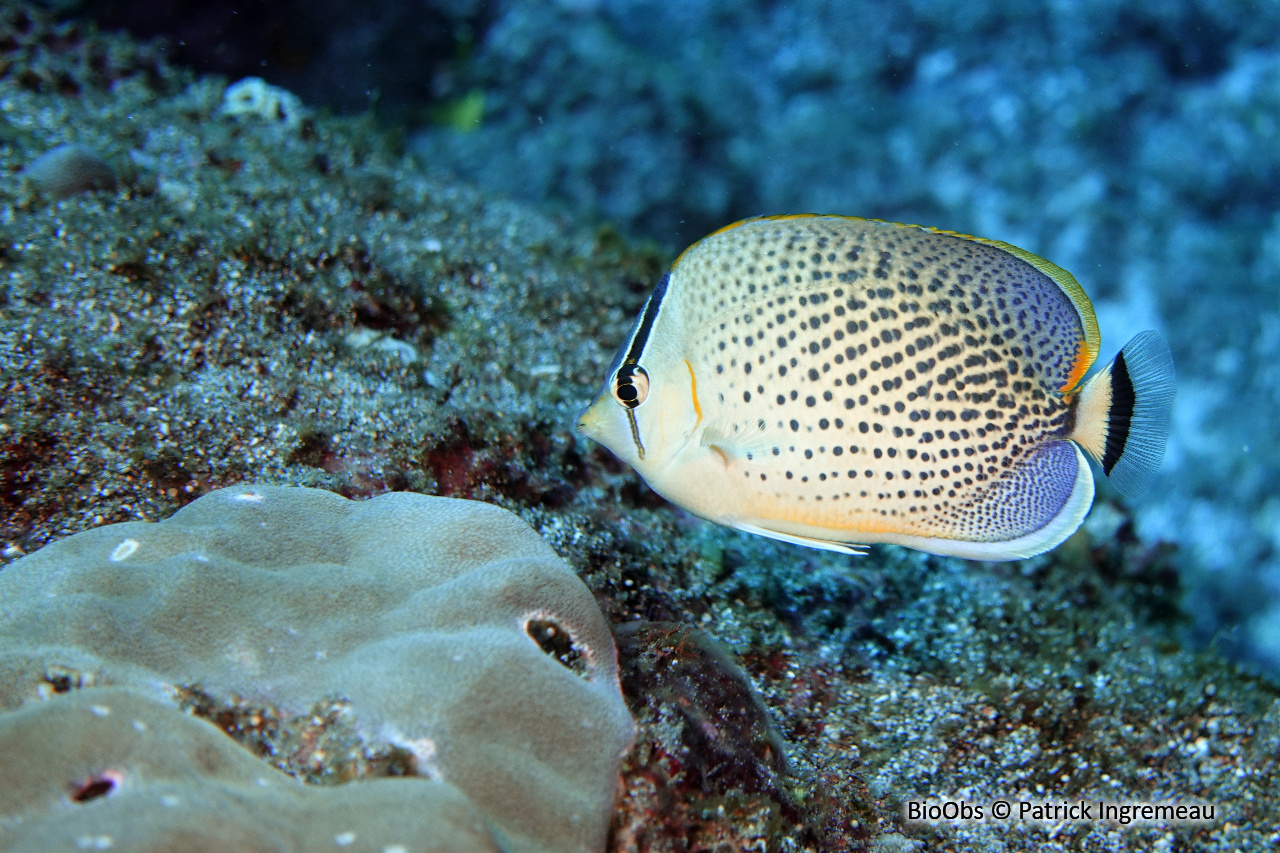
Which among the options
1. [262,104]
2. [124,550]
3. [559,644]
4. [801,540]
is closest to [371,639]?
[559,644]

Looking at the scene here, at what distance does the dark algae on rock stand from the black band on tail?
3.99 ft

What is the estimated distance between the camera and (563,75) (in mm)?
6680

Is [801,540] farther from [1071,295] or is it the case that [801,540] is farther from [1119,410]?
[1071,295]

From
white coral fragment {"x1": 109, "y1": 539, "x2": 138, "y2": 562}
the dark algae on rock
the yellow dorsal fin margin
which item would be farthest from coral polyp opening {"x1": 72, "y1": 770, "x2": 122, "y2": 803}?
the yellow dorsal fin margin

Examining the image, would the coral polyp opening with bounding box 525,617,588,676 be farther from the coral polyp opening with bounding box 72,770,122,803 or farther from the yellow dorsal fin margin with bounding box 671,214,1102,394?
the yellow dorsal fin margin with bounding box 671,214,1102,394

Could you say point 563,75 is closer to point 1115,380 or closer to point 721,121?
point 721,121

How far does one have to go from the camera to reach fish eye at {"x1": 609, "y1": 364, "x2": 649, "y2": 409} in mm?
2043

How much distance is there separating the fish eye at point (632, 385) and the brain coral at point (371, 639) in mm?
473

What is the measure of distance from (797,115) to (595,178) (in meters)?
1.89

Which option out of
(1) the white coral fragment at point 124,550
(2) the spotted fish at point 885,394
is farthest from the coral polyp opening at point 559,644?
(1) the white coral fragment at point 124,550

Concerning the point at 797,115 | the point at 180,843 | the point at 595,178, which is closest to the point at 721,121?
the point at 797,115

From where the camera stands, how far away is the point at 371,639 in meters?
1.75

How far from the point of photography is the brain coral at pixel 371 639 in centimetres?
154

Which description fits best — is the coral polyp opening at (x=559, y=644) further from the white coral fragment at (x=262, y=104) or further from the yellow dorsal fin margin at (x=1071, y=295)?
the white coral fragment at (x=262, y=104)
